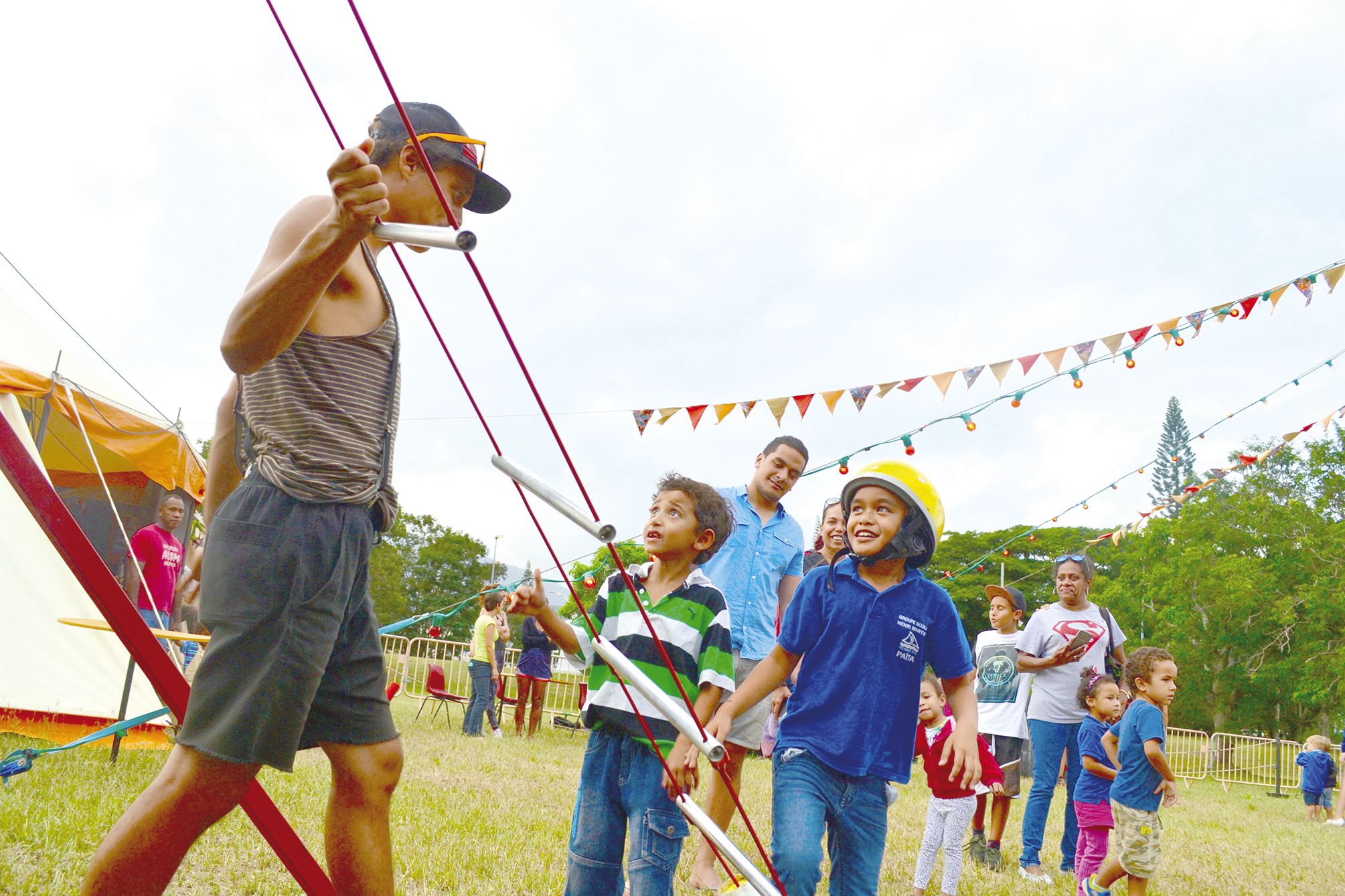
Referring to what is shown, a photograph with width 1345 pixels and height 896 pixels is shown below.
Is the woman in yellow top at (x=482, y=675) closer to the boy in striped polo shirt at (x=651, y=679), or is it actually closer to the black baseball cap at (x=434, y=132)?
the boy in striped polo shirt at (x=651, y=679)

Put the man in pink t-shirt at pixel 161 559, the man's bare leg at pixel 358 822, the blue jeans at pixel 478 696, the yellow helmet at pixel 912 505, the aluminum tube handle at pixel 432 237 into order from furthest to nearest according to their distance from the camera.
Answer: the blue jeans at pixel 478 696, the man in pink t-shirt at pixel 161 559, the yellow helmet at pixel 912 505, the man's bare leg at pixel 358 822, the aluminum tube handle at pixel 432 237

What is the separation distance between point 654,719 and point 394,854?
199cm

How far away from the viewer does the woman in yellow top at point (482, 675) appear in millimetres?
11109

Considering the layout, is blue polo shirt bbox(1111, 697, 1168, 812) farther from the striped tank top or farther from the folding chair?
the folding chair

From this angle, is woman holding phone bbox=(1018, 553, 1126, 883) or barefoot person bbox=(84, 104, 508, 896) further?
woman holding phone bbox=(1018, 553, 1126, 883)

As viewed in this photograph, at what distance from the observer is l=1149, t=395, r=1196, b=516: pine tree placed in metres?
69.2

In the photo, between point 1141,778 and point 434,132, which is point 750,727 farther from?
point 434,132

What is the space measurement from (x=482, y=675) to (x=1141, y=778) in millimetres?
8114

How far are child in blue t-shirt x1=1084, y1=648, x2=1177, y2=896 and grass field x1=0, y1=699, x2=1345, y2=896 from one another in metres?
0.66

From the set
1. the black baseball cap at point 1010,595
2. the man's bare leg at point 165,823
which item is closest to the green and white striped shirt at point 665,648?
the man's bare leg at point 165,823

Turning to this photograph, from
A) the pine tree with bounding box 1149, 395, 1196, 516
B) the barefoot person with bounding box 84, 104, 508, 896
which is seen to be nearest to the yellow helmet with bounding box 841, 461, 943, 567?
the barefoot person with bounding box 84, 104, 508, 896

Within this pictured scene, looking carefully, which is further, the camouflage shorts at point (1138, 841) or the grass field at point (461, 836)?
the camouflage shorts at point (1138, 841)

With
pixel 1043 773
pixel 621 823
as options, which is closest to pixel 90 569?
pixel 621 823

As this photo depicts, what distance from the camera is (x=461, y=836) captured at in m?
4.54
